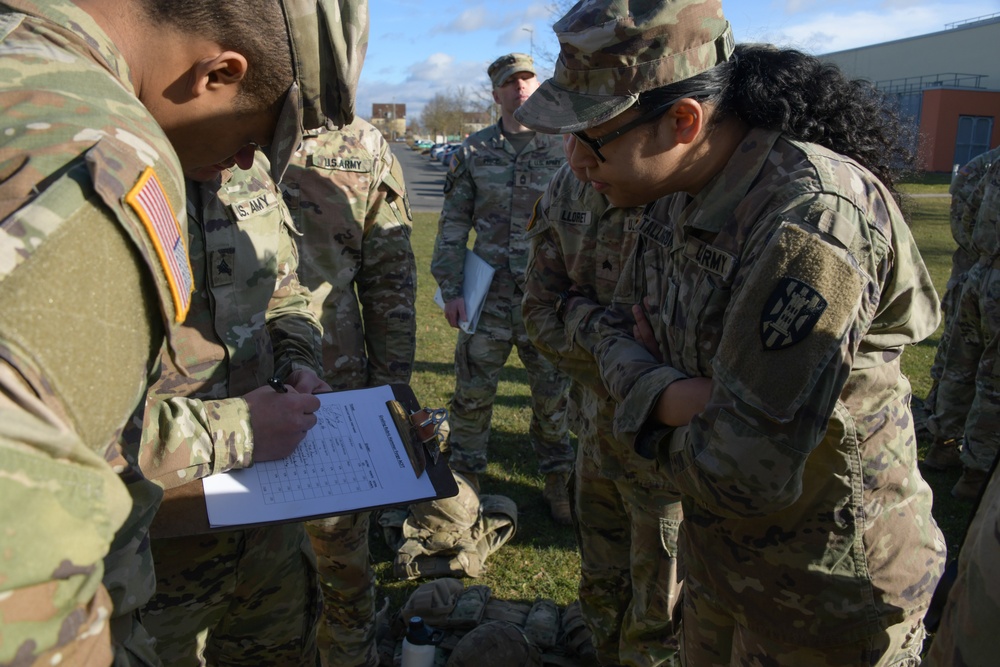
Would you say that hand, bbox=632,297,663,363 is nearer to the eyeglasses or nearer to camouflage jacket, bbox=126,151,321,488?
the eyeglasses

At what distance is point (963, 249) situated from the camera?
5.64 metres

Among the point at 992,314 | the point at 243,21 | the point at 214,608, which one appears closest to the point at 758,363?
the point at 243,21

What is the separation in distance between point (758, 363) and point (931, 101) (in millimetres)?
37064

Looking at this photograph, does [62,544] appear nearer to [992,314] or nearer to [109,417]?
[109,417]

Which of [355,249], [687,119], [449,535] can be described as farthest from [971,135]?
[687,119]

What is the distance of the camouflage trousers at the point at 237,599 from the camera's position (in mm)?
1979

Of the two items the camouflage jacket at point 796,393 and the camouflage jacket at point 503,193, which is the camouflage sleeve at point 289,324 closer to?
the camouflage jacket at point 796,393

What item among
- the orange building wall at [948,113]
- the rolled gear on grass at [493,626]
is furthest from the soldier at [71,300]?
the orange building wall at [948,113]

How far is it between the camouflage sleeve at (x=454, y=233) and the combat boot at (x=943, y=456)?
3534 millimetres

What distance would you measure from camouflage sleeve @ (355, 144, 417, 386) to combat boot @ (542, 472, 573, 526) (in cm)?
131

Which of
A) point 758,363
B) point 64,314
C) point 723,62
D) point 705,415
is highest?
point 723,62

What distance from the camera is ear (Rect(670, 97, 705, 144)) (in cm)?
170

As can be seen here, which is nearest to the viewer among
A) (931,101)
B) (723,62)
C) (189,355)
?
(723,62)

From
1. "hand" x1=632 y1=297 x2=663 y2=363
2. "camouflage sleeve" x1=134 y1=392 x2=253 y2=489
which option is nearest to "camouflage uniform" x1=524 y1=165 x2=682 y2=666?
"hand" x1=632 y1=297 x2=663 y2=363
